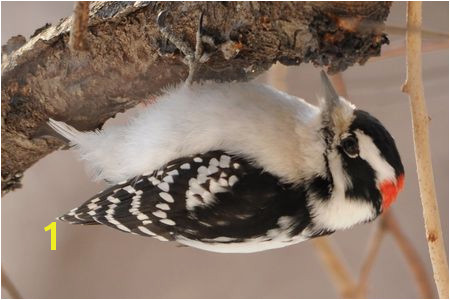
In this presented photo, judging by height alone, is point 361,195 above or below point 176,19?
below

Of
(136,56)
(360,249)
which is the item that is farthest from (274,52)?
(360,249)

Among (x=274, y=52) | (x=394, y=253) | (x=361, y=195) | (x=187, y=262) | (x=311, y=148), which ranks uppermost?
(x=274, y=52)

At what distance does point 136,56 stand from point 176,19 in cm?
23

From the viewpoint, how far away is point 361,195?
235cm

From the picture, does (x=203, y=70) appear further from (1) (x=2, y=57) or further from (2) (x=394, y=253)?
(2) (x=394, y=253)

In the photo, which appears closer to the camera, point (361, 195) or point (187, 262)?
point (361, 195)

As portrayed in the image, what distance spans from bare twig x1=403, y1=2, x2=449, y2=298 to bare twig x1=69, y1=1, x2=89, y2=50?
0.93 m

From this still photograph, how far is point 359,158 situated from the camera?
7.54 ft

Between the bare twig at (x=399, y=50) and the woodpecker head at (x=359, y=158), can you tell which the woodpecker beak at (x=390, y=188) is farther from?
the bare twig at (x=399, y=50)

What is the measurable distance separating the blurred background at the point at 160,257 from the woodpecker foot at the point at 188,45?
1.97 meters

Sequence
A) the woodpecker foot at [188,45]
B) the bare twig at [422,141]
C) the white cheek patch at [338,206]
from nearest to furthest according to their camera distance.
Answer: the bare twig at [422,141]
the woodpecker foot at [188,45]
the white cheek patch at [338,206]

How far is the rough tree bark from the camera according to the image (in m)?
2.13

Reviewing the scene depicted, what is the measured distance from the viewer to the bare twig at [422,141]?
6.23ft

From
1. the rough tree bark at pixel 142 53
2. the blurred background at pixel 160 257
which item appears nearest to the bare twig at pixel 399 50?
the rough tree bark at pixel 142 53
